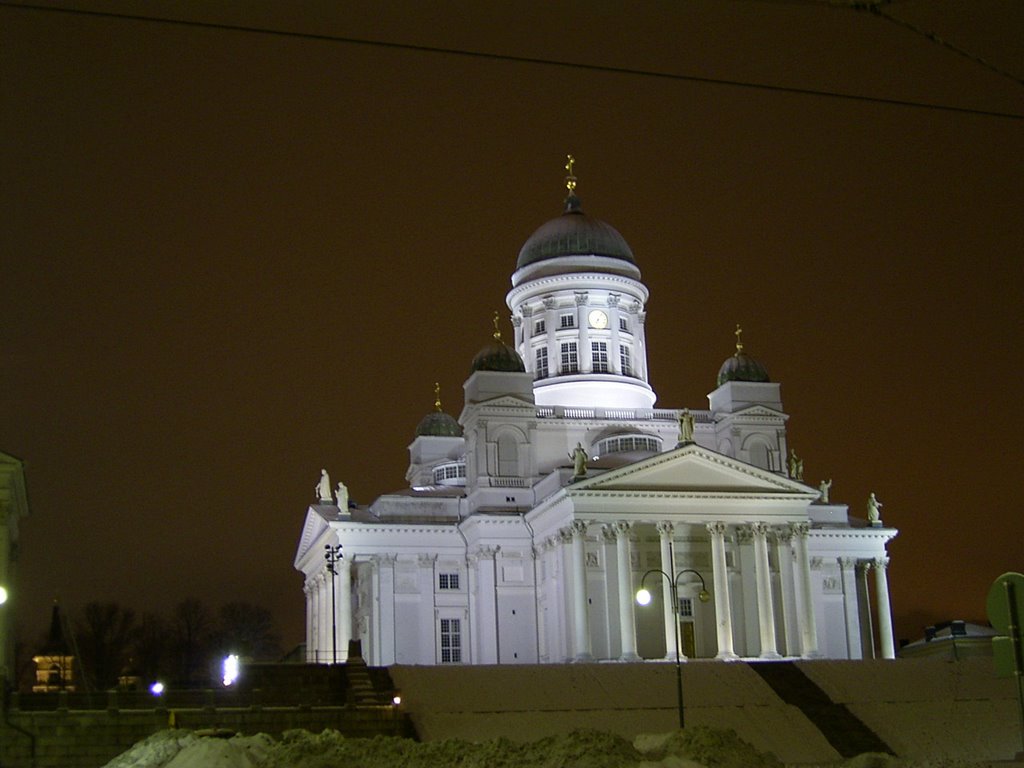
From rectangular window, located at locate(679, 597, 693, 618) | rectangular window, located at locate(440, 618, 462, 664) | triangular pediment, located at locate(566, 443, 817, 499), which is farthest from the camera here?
rectangular window, located at locate(440, 618, 462, 664)

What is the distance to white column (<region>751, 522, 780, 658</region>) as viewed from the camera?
64.2 metres

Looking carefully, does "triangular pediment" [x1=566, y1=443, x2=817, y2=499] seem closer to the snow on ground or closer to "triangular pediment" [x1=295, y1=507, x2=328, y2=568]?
"triangular pediment" [x1=295, y1=507, x2=328, y2=568]

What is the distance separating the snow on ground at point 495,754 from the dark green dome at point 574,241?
1906 inches

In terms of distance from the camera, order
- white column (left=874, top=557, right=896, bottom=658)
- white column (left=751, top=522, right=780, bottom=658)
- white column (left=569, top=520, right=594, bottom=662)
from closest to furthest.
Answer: white column (left=569, top=520, right=594, bottom=662) < white column (left=751, top=522, right=780, bottom=658) < white column (left=874, top=557, right=896, bottom=658)

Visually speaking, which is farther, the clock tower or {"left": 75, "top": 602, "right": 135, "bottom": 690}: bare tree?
{"left": 75, "top": 602, "right": 135, "bottom": 690}: bare tree

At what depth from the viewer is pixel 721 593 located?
6353cm

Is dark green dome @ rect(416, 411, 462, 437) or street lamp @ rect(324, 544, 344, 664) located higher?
dark green dome @ rect(416, 411, 462, 437)

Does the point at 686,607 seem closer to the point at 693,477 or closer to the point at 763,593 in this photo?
the point at 763,593

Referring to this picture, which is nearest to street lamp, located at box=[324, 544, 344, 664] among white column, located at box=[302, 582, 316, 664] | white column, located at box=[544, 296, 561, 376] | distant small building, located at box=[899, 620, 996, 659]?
white column, located at box=[302, 582, 316, 664]

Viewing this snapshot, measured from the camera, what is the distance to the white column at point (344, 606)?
223ft

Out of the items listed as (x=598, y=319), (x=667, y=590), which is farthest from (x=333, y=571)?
(x=598, y=319)

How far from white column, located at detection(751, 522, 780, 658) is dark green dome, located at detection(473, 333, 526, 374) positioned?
46.4ft

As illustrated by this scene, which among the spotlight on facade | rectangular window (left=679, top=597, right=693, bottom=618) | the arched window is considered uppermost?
the arched window

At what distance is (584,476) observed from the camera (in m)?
63.8
